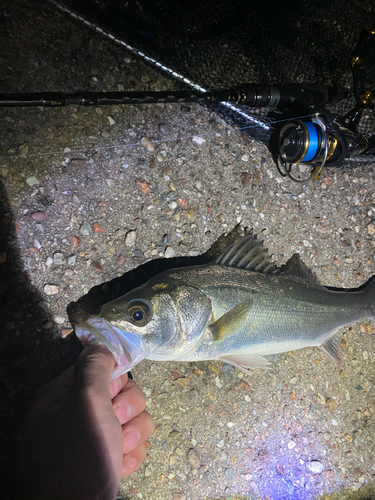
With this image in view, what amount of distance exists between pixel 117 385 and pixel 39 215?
142cm

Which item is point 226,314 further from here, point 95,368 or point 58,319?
point 58,319

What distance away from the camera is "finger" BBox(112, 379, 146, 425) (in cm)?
211

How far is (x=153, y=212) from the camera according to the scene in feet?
8.52

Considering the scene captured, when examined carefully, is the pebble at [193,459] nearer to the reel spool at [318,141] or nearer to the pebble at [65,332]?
the pebble at [65,332]

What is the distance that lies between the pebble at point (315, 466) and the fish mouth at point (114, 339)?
2.08 meters

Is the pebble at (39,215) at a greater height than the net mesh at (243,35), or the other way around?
the net mesh at (243,35)

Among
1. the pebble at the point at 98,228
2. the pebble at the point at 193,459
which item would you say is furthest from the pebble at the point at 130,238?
the pebble at the point at 193,459

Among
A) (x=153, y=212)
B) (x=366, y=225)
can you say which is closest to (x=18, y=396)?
(x=153, y=212)

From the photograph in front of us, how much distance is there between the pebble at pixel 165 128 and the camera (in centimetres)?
270

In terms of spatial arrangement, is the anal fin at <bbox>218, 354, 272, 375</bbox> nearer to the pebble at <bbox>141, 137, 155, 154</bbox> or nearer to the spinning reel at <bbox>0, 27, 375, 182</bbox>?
the spinning reel at <bbox>0, 27, 375, 182</bbox>

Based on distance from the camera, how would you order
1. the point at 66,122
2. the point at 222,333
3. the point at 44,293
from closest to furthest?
the point at 222,333, the point at 44,293, the point at 66,122

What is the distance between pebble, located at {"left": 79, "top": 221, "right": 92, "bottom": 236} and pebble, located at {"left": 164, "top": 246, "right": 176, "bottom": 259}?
2.14 feet

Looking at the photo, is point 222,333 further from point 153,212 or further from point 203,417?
point 153,212

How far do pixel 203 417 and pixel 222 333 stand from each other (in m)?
0.90
